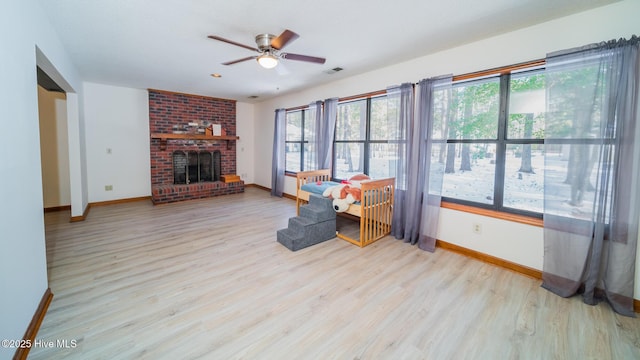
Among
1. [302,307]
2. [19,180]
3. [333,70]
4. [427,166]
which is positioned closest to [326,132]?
[333,70]

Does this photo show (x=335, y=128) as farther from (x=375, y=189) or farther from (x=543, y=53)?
(x=543, y=53)

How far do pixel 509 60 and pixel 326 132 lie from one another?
2817mm

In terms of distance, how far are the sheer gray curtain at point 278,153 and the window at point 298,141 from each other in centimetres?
16

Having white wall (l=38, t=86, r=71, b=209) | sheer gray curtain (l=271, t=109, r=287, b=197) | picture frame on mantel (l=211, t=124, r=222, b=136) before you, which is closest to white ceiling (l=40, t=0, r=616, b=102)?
white wall (l=38, t=86, r=71, b=209)

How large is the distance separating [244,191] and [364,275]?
484 cm

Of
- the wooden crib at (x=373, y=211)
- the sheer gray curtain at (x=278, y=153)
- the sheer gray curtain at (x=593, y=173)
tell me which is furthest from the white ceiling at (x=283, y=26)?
the sheer gray curtain at (x=278, y=153)

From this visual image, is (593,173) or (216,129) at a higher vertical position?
(216,129)

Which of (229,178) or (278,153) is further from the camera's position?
(229,178)

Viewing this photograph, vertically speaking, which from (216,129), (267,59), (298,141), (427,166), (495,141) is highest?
(267,59)

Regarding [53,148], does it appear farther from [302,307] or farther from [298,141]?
[302,307]

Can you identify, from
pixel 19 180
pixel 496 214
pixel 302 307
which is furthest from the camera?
pixel 496 214

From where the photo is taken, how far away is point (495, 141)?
2838mm

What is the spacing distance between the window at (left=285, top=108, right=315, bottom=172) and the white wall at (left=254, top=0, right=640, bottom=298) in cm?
191

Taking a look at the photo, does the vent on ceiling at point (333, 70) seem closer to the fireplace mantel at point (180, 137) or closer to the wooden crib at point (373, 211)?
the wooden crib at point (373, 211)
